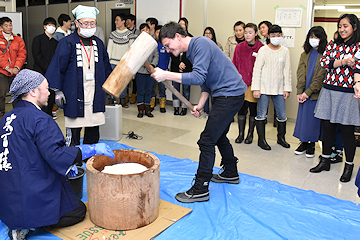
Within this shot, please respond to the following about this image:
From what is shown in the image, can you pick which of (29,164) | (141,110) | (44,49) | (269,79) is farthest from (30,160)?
(141,110)

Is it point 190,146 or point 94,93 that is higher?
point 94,93

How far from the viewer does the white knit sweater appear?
4391 mm

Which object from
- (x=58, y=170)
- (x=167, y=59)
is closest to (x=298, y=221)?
(x=58, y=170)

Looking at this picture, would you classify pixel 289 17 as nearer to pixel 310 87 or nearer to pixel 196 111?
pixel 310 87

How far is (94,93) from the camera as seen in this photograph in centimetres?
353

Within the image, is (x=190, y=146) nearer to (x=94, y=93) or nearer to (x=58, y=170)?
(x=94, y=93)

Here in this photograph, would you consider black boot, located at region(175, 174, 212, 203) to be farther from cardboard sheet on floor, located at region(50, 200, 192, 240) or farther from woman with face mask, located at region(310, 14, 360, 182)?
woman with face mask, located at region(310, 14, 360, 182)

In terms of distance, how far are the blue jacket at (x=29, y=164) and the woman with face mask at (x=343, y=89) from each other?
2582 mm

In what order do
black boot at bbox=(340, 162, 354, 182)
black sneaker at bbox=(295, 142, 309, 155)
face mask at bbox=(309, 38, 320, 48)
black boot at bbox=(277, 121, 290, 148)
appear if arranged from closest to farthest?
1. black boot at bbox=(340, 162, 354, 182)
2. face mask at bbox=(309, 38, 320, 48)
3. black sneaker at bbox=(295, 142, 309, 155)
4. black boot at bbox=(277, 121, 290, 148)

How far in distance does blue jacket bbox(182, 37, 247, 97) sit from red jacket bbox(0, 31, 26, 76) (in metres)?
3.89

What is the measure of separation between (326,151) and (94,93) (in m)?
2.52

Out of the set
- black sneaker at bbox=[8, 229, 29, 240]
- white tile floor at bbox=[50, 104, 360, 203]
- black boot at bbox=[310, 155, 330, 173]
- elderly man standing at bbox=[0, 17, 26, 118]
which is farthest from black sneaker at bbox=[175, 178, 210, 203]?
elderly man standing at bbox=[0, 17, 26, 118]

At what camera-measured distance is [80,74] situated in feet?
11.2

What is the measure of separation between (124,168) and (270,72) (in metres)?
2.60
